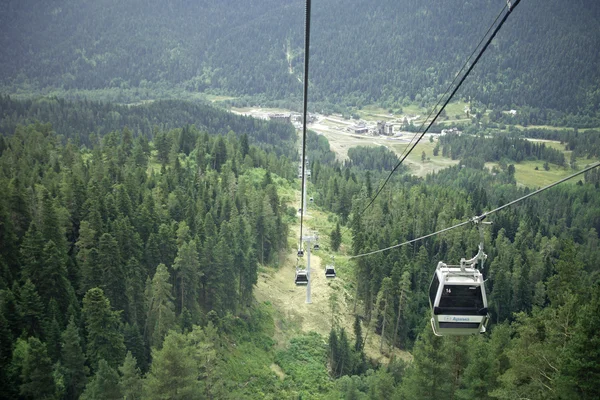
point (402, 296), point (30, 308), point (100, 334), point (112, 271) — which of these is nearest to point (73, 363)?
point (100, 334)

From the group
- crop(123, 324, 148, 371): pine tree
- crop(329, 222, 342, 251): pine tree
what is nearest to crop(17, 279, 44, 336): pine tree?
crop(123, 324, 148, 371): pine tree

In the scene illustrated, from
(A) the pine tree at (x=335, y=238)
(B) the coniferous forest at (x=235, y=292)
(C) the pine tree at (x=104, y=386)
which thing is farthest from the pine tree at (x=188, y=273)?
(A) the pine tree at (x=335, y=238)

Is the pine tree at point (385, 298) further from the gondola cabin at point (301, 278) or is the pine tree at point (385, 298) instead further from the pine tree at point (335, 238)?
the gondola cabin at point (301, 278)

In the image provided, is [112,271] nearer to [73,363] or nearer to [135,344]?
[135,344]

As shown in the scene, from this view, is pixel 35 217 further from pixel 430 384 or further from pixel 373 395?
pixel 430 384

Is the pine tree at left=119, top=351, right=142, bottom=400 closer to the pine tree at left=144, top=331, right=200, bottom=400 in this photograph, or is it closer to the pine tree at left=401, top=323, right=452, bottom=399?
the pine tree at left=144, top=331, right=200, bottom=400

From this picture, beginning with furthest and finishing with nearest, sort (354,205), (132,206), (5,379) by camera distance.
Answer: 1. (354,205)
2. (132,206)
3. (5,379)

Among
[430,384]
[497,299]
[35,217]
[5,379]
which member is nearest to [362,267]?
[497,299]

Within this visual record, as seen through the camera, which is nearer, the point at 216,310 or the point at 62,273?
the point at 62,273
